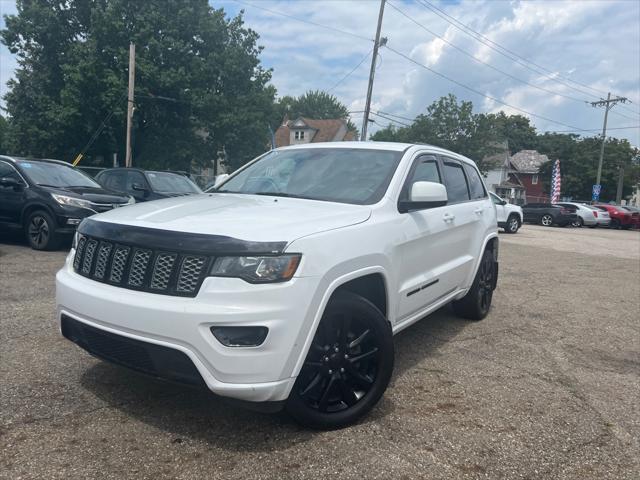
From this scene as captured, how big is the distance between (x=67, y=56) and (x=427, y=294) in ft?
107

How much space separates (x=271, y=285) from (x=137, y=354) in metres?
0.82

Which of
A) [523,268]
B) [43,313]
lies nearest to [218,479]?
[43,313]

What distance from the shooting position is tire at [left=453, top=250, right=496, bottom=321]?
18.1ft

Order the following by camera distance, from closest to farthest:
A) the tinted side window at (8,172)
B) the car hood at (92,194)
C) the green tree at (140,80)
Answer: the car hood at (92,194) → the tinted side window at (8,172) → the green tree at (140,80)

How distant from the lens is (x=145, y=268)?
2748mm

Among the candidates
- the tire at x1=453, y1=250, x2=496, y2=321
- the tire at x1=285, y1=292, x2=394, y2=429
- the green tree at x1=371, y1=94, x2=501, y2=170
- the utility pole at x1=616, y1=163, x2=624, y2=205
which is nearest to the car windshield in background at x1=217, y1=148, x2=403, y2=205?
the tire at x1=285, y1=292, x2=394, y2=429

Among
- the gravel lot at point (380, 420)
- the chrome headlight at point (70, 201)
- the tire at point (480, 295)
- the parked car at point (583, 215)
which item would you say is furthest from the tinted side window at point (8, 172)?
the parked car at point (583, 215)

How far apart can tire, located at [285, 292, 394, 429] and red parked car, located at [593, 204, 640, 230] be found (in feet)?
109

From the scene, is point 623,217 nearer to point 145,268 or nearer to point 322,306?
point 322,306

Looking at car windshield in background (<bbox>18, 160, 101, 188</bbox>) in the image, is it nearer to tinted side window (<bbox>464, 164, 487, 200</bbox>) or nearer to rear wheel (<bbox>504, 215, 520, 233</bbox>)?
tinted side window (<bbox>464, 164, 487, 200</bbox>)

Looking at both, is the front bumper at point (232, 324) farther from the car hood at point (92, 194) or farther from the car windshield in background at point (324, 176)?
the car hood at point (92, 194)

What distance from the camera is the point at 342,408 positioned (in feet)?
10.1

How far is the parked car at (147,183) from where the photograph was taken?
1120 cm

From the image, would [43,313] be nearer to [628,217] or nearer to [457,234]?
[457,234]
